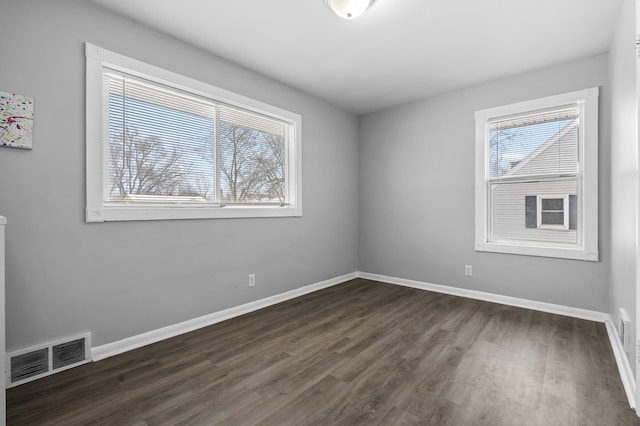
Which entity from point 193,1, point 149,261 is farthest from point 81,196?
point 193,1

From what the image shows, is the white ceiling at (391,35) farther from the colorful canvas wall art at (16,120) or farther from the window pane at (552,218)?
the window pane at (552,218)

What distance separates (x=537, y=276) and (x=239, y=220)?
10.9 ft

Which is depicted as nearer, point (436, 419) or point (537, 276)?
point (436, 419)

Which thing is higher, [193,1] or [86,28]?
[193,1]

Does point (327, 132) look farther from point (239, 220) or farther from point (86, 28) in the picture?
point (86, 28)

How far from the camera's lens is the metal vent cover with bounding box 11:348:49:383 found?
1.94m

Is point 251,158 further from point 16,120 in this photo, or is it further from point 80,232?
point 16,120

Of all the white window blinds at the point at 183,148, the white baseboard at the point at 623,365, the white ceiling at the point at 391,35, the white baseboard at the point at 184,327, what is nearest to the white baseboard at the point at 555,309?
the white baseboard at the point at 623,365

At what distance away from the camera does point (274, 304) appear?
11.8 ft

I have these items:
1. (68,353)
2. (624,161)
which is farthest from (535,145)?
(68,353)

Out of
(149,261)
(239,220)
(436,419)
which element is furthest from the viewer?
(239,220)

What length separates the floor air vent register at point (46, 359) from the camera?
6.37ft

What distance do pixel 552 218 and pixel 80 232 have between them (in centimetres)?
445

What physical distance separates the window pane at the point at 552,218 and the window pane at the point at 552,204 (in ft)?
0.18
